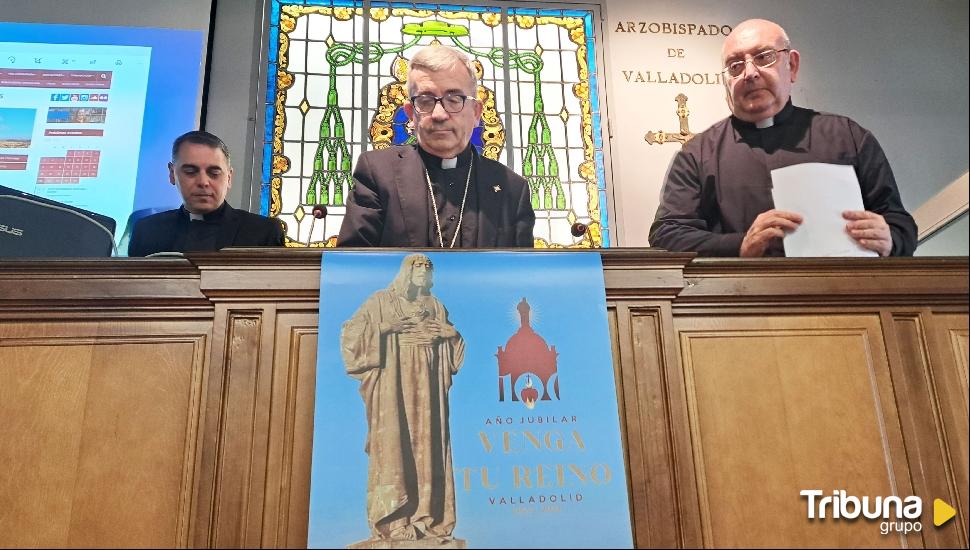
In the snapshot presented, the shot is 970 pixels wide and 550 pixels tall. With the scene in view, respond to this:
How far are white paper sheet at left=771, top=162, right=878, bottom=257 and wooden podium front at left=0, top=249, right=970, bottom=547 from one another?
1.35 feet

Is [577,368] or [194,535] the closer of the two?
[194,535]

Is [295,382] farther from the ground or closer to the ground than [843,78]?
closer to the ground

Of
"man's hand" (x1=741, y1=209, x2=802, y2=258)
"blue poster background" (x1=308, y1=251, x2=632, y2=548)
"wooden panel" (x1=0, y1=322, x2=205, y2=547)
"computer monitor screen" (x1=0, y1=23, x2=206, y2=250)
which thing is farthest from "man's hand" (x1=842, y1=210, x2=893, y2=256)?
"computer monitor screen" (x1=0, y1=23, x2=206, y2=250)

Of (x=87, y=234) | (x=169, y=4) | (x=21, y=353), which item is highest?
(x=169, y=4)

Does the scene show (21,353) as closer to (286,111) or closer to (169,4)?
(286,111)

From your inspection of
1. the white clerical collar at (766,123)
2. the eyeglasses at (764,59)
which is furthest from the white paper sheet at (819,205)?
the eyeglasses at (764,59)

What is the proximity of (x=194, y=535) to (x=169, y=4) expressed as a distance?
3.39 m

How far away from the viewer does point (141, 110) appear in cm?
430

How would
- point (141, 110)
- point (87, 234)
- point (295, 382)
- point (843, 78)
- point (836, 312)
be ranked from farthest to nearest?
point (843, 78)
point (141, 110)
point (87, 234)
point (836, 312)
point (295, 382)

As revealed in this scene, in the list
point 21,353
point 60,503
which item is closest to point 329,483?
point 60,503

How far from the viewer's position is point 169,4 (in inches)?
179

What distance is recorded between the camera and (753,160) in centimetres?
376

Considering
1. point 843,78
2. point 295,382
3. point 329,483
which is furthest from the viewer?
point 843,78

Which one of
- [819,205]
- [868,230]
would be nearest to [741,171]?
[819,205]
